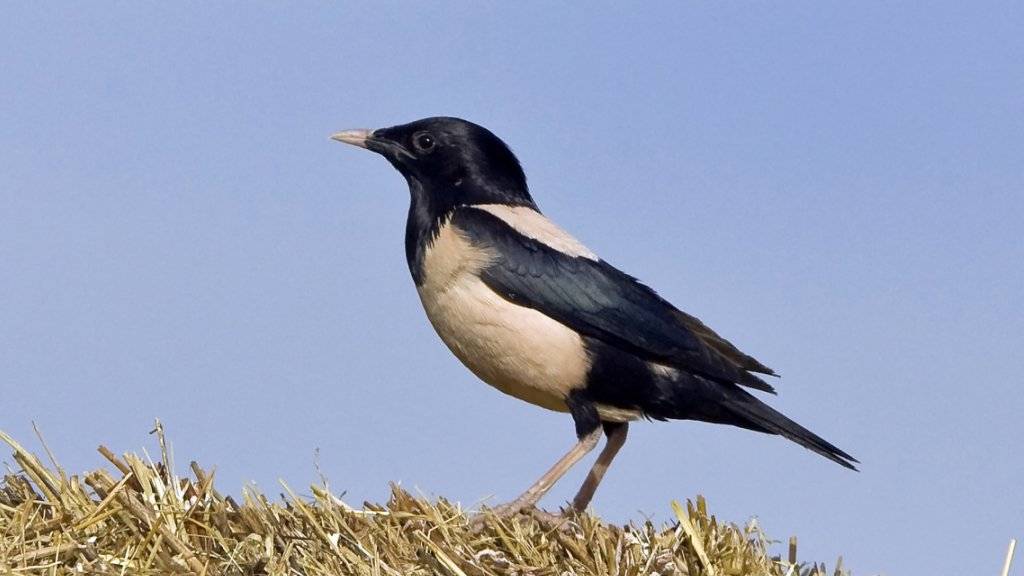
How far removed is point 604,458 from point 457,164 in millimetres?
1491

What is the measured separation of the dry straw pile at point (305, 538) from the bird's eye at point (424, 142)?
2075 mm

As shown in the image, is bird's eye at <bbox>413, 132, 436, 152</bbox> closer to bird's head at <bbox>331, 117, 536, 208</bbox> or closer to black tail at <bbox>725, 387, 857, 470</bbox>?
bird's head at <bbox>331, 117, 536, 208</bbox>

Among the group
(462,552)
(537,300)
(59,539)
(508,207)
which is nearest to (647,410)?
(537,300)

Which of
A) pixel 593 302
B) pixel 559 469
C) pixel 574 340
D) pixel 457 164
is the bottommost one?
pixel 559 469

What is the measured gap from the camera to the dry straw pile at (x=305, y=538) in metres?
4.68

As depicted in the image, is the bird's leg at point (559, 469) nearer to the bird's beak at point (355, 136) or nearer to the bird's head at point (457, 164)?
the bird's head at point (457, 164)

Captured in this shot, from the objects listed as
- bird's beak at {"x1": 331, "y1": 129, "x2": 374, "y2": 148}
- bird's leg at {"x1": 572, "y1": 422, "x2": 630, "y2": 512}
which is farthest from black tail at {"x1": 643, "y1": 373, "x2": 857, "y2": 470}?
bird's beak at {"x1": 331, "y1": 129, "x2": 374, "y2": 148}

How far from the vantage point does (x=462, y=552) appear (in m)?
4.68

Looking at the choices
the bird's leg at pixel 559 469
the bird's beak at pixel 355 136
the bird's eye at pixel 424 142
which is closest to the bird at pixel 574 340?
the bird's leg at pixel 559 469

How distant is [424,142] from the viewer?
6.51 metres

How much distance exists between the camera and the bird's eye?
6484 mm

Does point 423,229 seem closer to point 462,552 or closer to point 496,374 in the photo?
point 496,374

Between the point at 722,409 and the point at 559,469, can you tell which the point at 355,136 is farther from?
the point at 722,409

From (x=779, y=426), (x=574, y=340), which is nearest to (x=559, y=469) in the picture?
(x=574, y=340)
